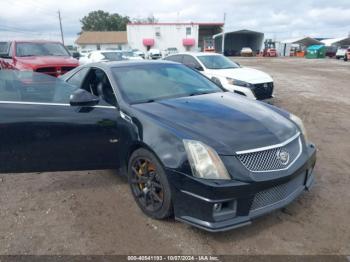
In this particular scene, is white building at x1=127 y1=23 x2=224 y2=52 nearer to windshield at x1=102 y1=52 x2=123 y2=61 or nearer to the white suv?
windshield at x1=102 y1=52 x2=123 y2=61

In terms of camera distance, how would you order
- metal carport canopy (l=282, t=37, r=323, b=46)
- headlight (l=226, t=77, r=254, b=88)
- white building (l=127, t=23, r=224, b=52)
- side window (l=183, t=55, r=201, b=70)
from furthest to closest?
metal carport canopy (l=282, t=37, r=323, b=46) < white building (l=127, t=23, r=224, b=52) < side window (l=183, t=55, r=201, b=70) < headlight (l=226, t=77, r=254, b=88)

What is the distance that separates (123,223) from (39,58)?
24.7 feet

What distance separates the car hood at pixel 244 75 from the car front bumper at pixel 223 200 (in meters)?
5.69

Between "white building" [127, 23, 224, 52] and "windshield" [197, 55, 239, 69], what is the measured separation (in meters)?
45.1

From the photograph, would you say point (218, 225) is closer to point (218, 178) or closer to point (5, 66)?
point (218, 178)

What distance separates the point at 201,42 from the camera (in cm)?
6141

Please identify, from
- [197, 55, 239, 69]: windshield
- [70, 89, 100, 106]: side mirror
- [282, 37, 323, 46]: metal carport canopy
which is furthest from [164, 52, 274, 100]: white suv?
[282, 37, 323, 46]: metal carport canopy

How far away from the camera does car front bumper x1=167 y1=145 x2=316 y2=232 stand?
261 centimetres

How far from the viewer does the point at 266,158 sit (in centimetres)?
280

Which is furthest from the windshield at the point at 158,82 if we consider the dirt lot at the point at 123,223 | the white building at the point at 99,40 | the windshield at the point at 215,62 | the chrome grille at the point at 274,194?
the white building at the point at 99,40

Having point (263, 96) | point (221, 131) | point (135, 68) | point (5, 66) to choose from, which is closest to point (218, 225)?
point (221, 131)

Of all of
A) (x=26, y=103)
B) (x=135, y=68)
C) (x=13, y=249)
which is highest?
(x=135, y=68)

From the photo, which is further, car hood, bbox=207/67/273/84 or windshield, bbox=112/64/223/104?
car hood, bbox=207/67/273/84

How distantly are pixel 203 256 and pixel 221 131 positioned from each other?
110cm
